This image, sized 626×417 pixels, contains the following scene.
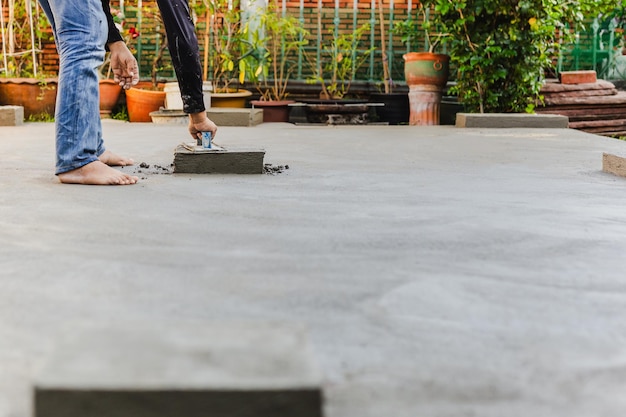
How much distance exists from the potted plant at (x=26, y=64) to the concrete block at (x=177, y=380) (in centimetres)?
656

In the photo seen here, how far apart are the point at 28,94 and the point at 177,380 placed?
6.87 metres

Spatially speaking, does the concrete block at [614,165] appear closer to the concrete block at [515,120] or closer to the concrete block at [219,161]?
the concrete block at [219,161]

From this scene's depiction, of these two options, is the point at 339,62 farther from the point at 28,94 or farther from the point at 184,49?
the point at 184,49

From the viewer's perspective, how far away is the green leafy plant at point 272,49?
24.3 feet

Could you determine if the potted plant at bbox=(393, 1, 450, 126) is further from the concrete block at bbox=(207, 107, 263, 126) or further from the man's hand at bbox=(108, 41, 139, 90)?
the man's hand at bbox=(108, 41, 139, 90)

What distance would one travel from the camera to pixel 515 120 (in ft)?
20.5

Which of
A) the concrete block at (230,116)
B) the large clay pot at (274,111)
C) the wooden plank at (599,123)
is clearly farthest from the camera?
the large clay pot at (274,111)

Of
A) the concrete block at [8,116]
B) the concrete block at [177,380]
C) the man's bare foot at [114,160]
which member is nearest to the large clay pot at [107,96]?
the concrete block at [8,116]

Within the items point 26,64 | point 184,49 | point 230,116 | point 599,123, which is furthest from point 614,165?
point 26,64

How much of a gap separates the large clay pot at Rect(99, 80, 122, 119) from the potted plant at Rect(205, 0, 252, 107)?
2.84 ft

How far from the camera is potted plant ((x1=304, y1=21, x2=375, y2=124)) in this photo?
23.5 feet

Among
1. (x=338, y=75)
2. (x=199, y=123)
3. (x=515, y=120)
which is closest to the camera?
(x=199, y=123)

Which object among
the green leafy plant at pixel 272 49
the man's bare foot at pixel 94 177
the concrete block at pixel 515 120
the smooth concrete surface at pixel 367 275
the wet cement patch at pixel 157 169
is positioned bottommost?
the smooth concrete surface at pixel 367 275

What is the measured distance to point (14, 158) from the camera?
3.88 metres
